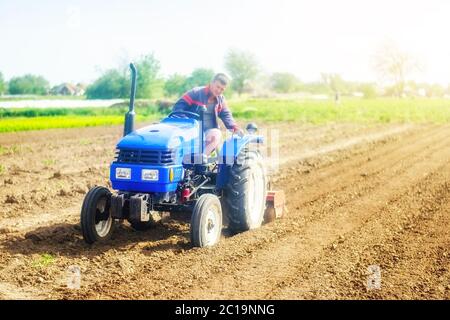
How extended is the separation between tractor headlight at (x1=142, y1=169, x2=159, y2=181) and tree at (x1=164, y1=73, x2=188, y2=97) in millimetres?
26926

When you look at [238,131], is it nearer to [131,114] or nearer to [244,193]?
[244,193]

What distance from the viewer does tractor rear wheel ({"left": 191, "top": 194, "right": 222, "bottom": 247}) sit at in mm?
5820

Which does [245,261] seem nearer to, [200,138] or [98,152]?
[200,138]

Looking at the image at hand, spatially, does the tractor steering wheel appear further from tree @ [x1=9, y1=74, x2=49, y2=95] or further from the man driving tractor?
tree @ [x1=9, y1=74, x2=49, y2=95]

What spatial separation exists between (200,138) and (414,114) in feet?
89.7

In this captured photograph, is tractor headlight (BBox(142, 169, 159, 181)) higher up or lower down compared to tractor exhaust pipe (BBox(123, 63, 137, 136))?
lower down

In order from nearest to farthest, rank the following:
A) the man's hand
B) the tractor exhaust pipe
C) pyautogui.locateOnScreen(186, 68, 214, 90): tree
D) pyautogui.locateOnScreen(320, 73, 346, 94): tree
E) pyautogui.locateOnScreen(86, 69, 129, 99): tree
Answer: the tractor exhaust pipe, the man's hand, pyautogui.locateOnScreen(86, 69, 129, 99): tree, pyautogui.locateOnScreen(186, 68, 214, 90): tree, pyautogui.locateOnScreen(320, 73, 346, 94): tree

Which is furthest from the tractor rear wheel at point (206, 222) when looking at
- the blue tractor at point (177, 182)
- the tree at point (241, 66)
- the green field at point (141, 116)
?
the tree at point (241, 66)

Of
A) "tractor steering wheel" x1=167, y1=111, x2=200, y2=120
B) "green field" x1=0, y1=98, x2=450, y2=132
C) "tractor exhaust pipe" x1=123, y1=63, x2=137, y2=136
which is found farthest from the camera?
"green field" x1=0, y1=98, x2=450, y2=132

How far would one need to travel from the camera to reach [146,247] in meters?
6.22

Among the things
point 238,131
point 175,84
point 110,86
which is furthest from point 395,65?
point 238,131

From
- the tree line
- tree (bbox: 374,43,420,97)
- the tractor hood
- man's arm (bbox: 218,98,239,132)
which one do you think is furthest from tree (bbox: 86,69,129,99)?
tree (bbox: 374,43,420,97)

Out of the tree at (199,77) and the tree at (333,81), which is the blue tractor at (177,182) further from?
the tree at (333,81)
